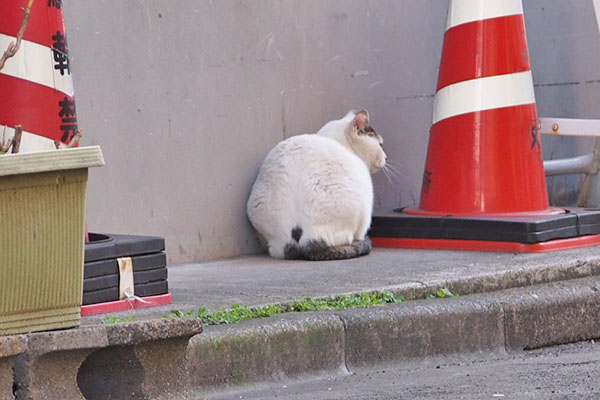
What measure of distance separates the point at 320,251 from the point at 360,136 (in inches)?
28.4

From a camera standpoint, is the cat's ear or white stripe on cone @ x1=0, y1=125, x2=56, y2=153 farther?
the cat's ear

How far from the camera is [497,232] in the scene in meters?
5.64

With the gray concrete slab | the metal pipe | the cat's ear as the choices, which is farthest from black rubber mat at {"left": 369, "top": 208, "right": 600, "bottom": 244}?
the metal pipe

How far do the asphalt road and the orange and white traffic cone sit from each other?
1.38 metres

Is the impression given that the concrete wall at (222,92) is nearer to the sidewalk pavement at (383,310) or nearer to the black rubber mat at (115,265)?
the sidewalk pavement at (383,310)

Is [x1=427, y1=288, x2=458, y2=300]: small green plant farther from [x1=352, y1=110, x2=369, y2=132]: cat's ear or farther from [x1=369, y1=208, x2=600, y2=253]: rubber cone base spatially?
[x1=352, y1=110, x2=369, y2=132]: cat's ear

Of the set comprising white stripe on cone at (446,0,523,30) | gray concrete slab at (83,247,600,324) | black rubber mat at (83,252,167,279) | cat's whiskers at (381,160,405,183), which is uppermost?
white stripe on cone at (446,0,523,30)

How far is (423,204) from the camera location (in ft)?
20.1

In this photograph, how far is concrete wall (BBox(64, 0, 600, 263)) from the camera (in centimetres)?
534

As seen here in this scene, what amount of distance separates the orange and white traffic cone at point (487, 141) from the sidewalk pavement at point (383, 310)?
165 mm

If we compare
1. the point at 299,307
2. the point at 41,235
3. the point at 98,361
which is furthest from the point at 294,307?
the point at 41,235

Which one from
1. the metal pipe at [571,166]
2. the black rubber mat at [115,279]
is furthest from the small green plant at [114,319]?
the metal pipe at [571,166]

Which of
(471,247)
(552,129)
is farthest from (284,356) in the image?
(552,129)

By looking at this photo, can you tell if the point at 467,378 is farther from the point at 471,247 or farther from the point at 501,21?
the point at 501,21
